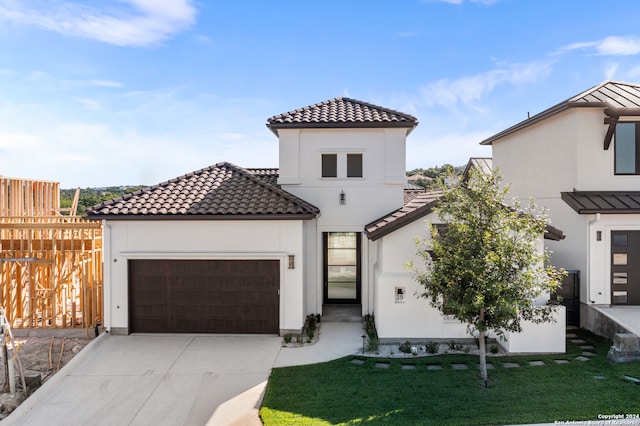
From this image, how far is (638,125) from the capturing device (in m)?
11.7

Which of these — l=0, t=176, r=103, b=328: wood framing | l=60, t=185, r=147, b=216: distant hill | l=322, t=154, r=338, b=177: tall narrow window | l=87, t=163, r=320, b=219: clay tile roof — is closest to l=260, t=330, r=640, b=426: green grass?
l=87, t=163, r=320, b=219: clay tile roof

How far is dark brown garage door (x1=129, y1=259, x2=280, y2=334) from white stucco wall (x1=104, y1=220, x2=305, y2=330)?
226 mm

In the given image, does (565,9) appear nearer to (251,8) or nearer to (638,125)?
(638,125)

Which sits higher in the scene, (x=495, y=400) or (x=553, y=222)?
(x=553, y=222)

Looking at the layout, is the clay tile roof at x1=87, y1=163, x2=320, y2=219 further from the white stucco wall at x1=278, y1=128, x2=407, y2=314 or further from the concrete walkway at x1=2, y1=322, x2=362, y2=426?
the concrete walkway at x1=2, y1=322, x2=362, y2=426

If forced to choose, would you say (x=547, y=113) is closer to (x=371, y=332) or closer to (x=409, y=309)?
(x=409, y=309)

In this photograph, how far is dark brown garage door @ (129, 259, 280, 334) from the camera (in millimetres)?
10562

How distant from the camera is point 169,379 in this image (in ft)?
25.9

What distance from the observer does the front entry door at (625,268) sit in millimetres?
11125

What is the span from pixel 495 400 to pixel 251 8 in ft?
45.3

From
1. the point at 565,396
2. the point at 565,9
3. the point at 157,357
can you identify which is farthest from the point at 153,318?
the point at 565,9

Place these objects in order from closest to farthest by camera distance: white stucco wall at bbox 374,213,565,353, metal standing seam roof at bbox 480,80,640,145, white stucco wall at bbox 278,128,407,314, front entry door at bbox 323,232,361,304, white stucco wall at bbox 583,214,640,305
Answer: white stucco wall at bbox 374,213,565,353
white stucco wall at bbox 583,214,640,305
metal standing seam roof at bbox 480,80,640,145
white stucco wall at bbox 278,128,407,314
front entry door at bbox 323,232,361,304

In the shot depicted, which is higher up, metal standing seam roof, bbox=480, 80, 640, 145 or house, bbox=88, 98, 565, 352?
metal standing seam roof, bbox=480, 80, 640, 145

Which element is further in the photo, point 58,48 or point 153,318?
point 58,48
